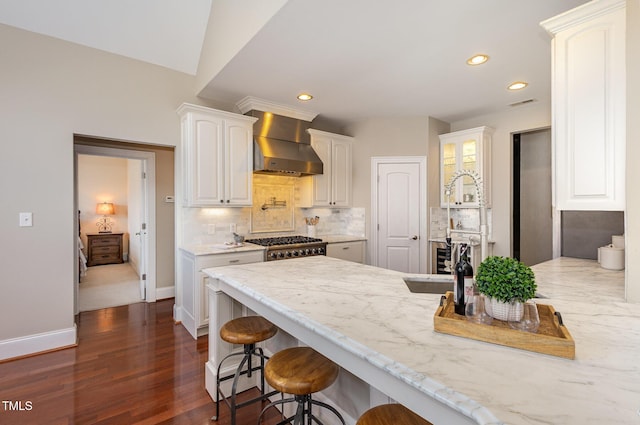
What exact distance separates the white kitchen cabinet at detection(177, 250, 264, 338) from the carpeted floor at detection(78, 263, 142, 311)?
5.19ft

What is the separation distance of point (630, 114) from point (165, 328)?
4236 mm

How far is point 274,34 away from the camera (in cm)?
237

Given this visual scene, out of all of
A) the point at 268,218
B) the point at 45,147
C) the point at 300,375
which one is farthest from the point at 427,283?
the point at 45,147

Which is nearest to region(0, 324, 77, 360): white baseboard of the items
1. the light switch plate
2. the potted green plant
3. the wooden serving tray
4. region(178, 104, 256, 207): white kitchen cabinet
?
the light switch plate

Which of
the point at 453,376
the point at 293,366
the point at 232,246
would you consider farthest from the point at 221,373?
the point at 453,376

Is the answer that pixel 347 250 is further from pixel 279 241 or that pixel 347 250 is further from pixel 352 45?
pixel 352 45

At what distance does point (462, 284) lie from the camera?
121cm

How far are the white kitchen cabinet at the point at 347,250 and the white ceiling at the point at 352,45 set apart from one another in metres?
1.90

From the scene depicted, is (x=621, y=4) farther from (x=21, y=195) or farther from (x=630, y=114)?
(x=21, y=195)

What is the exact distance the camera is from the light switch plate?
284 cm

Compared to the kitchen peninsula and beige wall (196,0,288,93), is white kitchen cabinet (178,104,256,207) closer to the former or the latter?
beige wall (196,0,288,93)

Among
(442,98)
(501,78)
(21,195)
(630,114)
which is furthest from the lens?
(442,98)

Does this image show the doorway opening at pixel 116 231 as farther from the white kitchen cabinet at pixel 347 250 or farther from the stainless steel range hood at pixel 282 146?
the white kitchen cabinet at pixel 347 250

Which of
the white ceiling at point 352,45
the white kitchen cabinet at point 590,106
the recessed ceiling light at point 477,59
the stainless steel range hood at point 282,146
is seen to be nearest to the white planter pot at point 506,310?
the white kitchen cabinet at point 590,106
